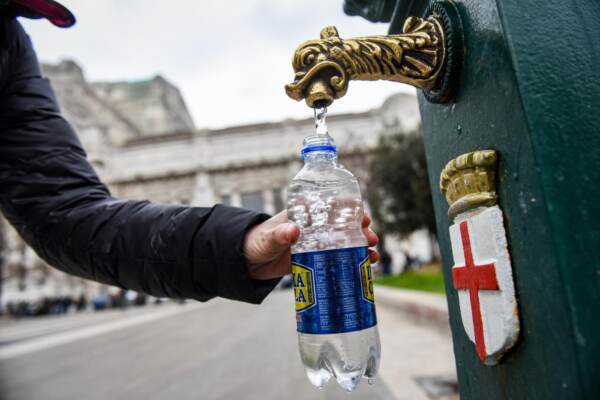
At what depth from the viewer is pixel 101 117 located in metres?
40.3

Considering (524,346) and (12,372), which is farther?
(12,372)

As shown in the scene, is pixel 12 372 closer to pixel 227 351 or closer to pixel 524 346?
pixel 227 351

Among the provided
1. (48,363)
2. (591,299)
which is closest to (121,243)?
(591,299)

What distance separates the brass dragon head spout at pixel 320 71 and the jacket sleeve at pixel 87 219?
1.25 ft

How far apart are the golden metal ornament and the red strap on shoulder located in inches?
32.4

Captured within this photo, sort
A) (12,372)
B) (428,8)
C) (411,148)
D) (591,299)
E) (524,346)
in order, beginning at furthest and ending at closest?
(411,148) → (12,372) → (428,8) → (524,346) → (591,299)

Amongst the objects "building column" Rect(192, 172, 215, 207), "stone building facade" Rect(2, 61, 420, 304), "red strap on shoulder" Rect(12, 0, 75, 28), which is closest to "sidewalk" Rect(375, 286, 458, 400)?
"red strap on shoulder" Rect(12, 0, 75, 28)

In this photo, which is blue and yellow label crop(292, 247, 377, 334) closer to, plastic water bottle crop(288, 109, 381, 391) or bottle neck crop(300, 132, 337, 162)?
plastic water bottle crop(288, 109, 381, 391)

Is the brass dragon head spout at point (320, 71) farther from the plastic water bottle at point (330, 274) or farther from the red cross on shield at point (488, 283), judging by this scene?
the red cross on shield at point (488, 283)

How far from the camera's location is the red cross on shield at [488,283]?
0.70 m

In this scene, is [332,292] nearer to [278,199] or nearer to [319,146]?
[319,146]

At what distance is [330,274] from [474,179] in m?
0.32

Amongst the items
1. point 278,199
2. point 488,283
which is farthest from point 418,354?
point 278,199

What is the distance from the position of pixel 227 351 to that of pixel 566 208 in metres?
4.81
